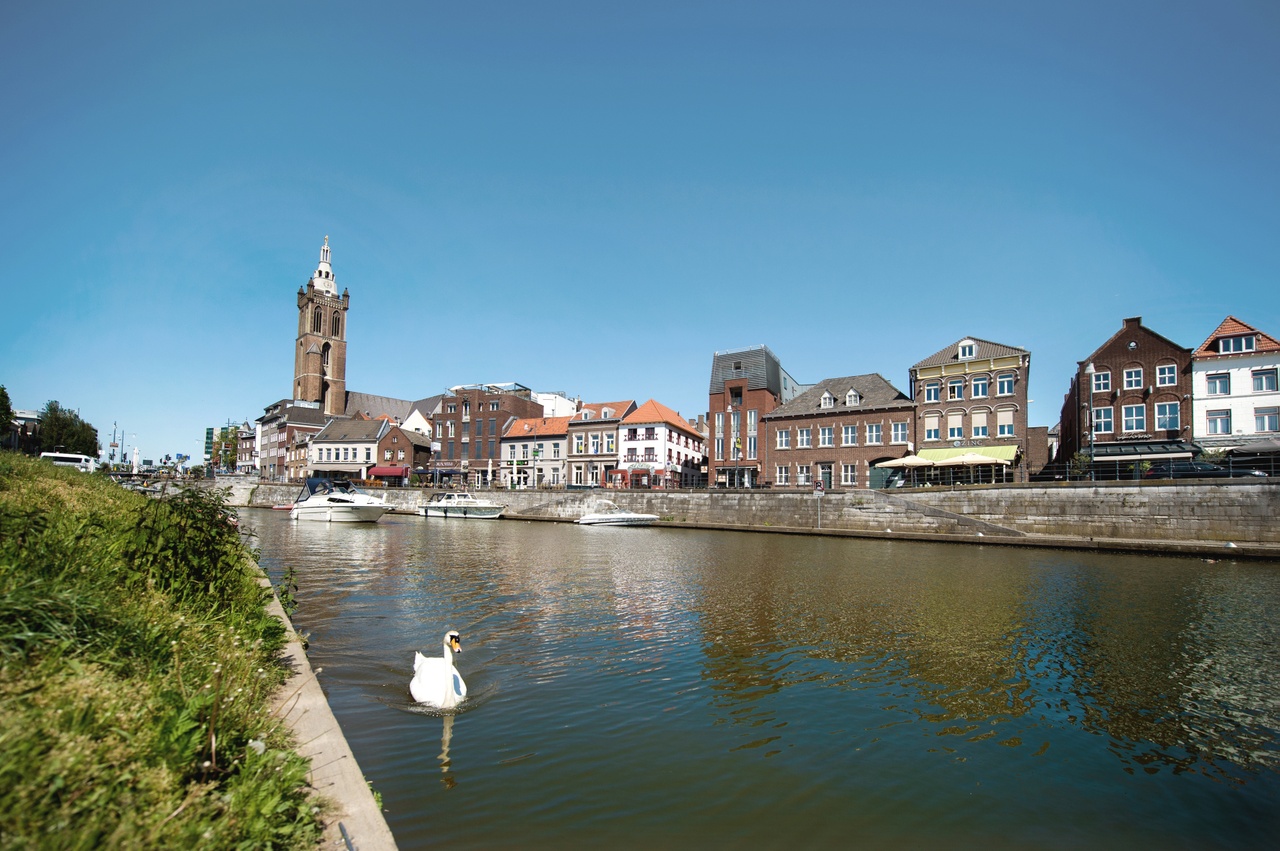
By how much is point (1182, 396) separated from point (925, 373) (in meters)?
16.5

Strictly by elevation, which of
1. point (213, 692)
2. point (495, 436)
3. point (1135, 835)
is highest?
point (495, 436)

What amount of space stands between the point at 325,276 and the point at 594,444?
78.4 m

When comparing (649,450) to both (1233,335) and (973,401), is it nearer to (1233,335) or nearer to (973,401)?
(973,401)

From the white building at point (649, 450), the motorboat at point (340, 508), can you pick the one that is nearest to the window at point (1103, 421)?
the white building at point (649, 450)

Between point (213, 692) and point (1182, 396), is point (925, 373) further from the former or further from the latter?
point (213, 692)

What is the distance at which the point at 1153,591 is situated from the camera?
20.1m

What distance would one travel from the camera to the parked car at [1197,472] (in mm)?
32844

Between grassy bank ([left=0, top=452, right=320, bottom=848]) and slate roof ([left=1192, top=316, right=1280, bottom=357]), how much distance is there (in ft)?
186

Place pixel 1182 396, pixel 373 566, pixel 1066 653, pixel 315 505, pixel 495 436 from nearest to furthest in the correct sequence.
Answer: pixel 1066 653
pixel 373 566
pixel 1182 396
pixel 315 505
pixel 495 436

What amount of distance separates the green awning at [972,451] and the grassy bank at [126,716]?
45924 millimetres

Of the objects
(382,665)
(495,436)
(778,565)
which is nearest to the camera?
(382,665)

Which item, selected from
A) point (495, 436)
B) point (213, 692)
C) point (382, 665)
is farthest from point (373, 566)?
point (495, 436)

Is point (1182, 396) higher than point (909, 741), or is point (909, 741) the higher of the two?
point (1182, 396)

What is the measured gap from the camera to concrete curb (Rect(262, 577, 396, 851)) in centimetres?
447
